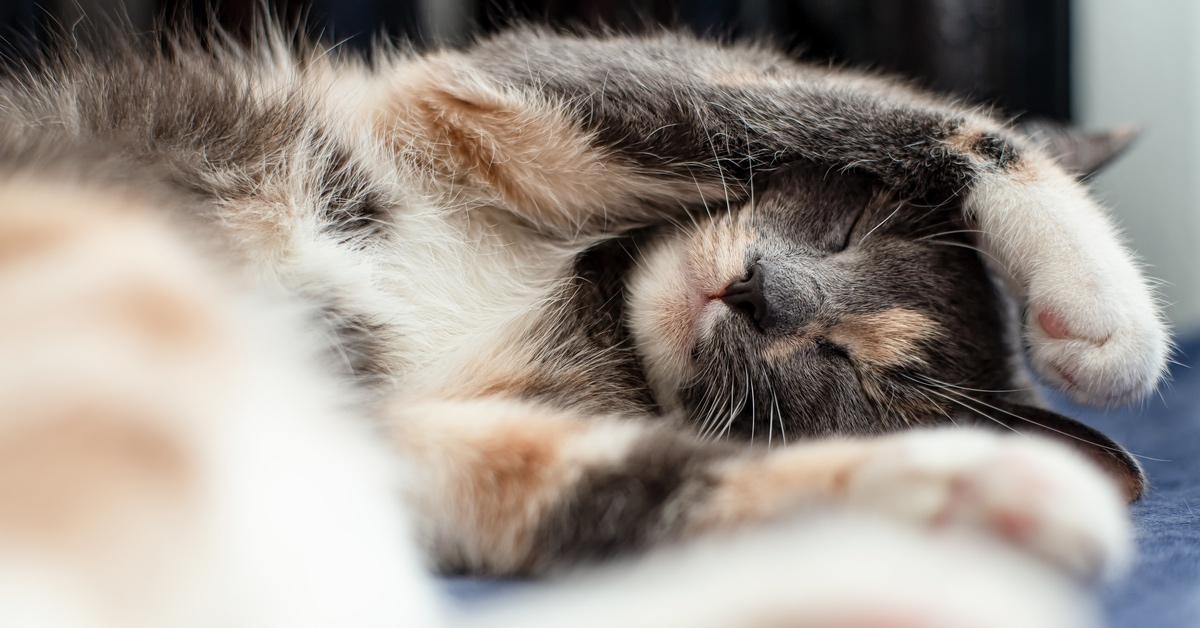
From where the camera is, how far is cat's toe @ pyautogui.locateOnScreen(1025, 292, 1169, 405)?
988 millimetres

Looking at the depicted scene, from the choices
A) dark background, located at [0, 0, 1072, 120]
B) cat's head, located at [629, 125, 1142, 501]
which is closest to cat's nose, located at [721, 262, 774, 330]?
cat's head, located at [629, 125, 1142, 501]

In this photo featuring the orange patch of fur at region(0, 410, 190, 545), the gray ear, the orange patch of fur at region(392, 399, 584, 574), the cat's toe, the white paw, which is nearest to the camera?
the orange patch of fur at region(0, 410, 190, 545)

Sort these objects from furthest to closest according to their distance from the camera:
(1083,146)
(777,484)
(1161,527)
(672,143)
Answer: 1. (1083,146)
2. (672,143)
3. (1161,527)
4. (777,484)

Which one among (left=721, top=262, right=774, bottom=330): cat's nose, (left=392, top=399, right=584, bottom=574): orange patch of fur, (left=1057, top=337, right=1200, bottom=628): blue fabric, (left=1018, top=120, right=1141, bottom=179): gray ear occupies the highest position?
(left=1018, top=120, right=1141, bottom=179): gray ear

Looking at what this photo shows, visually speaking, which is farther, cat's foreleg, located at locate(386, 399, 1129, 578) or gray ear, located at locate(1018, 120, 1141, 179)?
gray ear, located at locate(1018, 120, 1141, 179)

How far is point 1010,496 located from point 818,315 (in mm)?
464

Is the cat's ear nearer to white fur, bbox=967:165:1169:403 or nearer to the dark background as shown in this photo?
white fur, bbox=967:165:1169:403

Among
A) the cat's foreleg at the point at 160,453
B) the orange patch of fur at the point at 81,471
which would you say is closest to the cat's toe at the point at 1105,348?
the cat's foreleg at the point at 160,453

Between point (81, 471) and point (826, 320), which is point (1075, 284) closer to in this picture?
point (826, 320)

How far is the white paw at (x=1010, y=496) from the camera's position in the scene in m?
0.64

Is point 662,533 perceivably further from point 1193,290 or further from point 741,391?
point 1193,290

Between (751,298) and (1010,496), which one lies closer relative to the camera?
(1010,496)

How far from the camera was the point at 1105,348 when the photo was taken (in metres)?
0.99

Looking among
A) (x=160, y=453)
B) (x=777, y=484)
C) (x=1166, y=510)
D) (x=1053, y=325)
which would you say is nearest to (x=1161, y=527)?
(x=1166, y=510)
